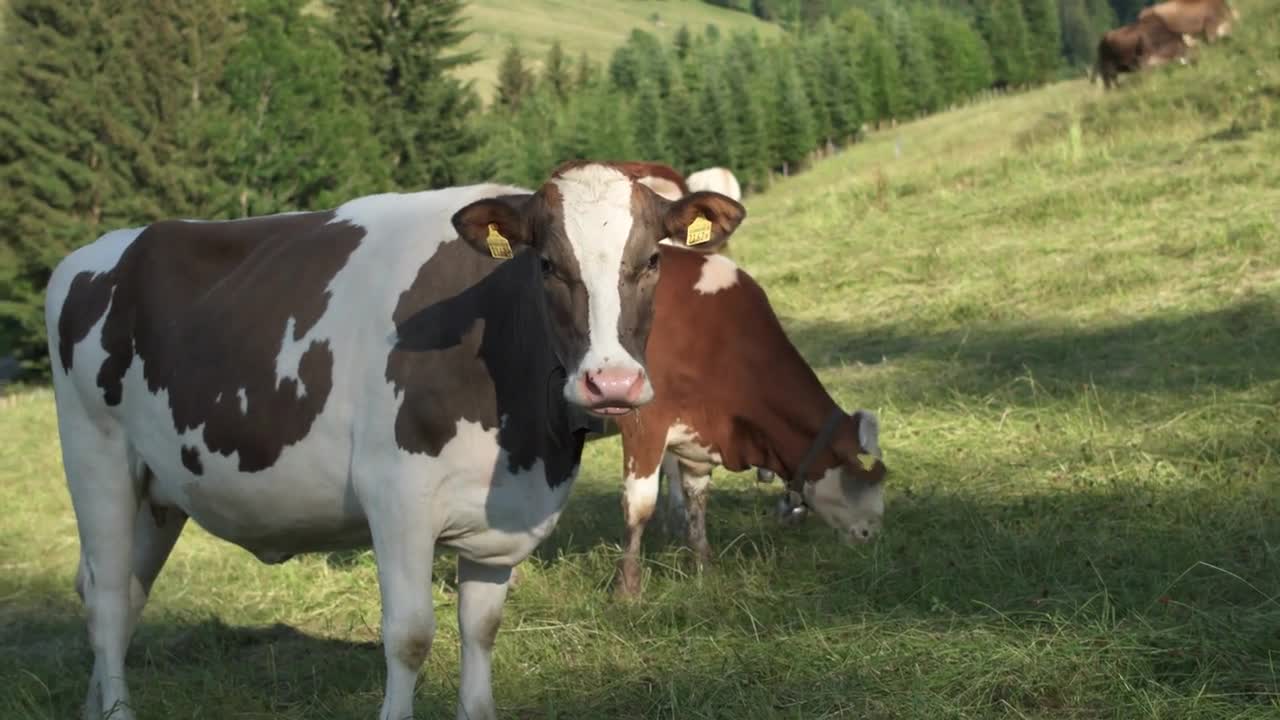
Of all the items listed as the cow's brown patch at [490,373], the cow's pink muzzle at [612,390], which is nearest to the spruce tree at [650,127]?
the cow's brown patch at [490,373]

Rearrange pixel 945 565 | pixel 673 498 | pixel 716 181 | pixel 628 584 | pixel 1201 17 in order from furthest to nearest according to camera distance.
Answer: pixel 1201 17 → pixel 716 181 → pixel 673 498 → pixel 628 584 → pixel 945 565

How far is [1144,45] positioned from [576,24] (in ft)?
552

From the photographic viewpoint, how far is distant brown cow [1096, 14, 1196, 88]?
2425 cm

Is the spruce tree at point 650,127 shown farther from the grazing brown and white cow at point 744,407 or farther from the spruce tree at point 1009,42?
the grazing brown and white cow at point 744,407

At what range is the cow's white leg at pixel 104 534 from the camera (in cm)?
556

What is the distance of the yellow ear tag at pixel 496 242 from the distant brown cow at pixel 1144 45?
21.9 metres

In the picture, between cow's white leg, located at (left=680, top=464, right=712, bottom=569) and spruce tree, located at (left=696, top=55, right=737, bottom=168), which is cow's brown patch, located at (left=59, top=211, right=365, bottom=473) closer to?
cow's white leg, located at (left=680, top=464, right=712, bottom=569)

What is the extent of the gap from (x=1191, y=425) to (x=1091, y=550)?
2412 mm

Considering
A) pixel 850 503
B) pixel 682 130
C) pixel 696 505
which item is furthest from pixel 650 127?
pixel 850 503

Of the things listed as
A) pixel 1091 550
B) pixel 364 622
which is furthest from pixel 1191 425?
pixel 364 622

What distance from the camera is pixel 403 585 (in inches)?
176

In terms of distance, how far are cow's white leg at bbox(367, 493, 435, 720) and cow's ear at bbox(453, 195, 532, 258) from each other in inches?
34.3

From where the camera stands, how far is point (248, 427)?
491 centimetres

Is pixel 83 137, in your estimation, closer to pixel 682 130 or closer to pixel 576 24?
pixel 682 130
